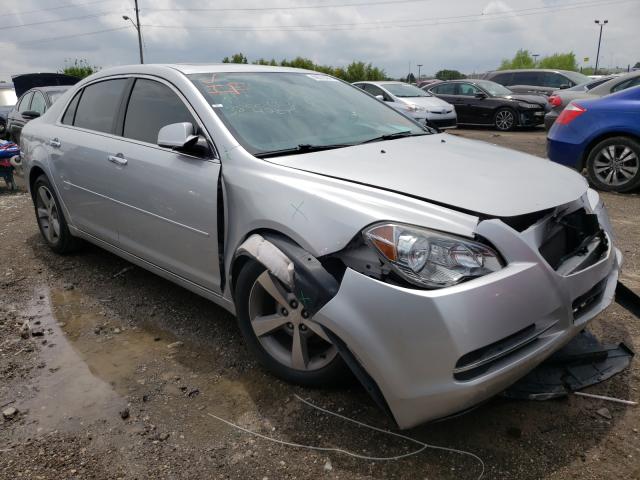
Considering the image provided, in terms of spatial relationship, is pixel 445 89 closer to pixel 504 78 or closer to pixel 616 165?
pixel 504 78

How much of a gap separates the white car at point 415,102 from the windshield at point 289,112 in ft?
31.9

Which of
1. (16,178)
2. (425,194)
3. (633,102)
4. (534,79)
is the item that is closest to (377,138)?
(425,194)

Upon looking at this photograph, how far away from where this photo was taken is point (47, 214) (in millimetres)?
5000

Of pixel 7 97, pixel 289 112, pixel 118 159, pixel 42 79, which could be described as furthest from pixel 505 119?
pixel 7 97

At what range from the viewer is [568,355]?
2.67 meters

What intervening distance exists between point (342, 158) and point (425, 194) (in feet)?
2.11

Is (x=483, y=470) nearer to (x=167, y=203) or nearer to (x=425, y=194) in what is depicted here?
(x=425, y=194)

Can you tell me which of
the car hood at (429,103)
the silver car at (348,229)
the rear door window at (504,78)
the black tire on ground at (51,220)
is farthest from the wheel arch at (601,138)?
the rear door window at (504,78)

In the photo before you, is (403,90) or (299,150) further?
(403,90)

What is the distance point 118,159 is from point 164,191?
65 centimetres

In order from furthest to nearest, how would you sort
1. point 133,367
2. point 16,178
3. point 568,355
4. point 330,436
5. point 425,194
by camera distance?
point 16,178 < point 133,367 < point 568,355 < point 330,436 < point 425,194

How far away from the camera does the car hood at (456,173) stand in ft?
7.38

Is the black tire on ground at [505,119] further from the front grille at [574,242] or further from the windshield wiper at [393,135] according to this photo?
the front grille at [574,242]

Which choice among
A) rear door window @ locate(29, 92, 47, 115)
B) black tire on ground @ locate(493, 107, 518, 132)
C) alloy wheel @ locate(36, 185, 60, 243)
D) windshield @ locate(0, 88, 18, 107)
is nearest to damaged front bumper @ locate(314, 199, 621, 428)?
alloy wheel @ locate(36, 185, 60, 243)
